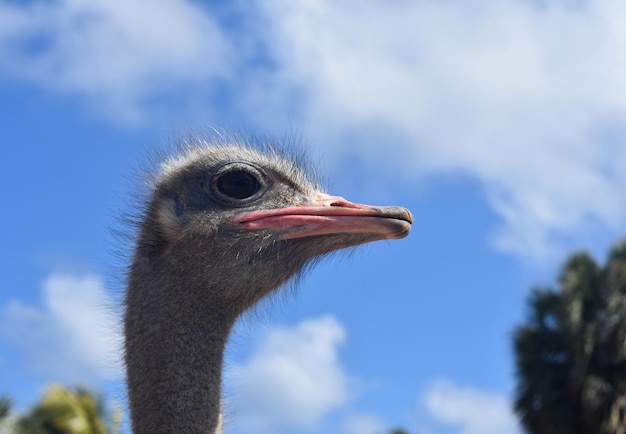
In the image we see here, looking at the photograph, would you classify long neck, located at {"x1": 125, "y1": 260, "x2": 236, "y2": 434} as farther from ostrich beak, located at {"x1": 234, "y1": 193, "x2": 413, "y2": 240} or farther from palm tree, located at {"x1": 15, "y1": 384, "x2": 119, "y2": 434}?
palm tree, located at {"x1": 15, "y1": 384, "x2": 119, "y2": 434}

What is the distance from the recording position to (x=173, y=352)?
14.0ft

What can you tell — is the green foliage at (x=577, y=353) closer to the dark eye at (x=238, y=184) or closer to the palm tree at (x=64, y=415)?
the palm tree at (x=64, y=415)

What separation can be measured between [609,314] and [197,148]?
730 inches

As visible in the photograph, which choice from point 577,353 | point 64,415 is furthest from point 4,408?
point 577,353

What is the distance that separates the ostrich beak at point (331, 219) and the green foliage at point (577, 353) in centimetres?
1678

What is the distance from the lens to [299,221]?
15.1 feet

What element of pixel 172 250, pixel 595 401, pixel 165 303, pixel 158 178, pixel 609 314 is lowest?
pixel 165 303

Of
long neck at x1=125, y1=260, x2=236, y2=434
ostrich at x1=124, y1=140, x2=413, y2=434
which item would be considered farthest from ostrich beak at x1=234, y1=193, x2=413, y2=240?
long neck at x1=125, y1=260, x2=236, y2=434

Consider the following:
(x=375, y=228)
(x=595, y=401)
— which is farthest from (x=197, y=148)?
(x=595, y=401)

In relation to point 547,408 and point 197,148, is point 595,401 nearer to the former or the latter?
point 547,408

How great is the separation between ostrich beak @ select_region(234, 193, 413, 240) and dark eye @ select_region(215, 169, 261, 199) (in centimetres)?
11

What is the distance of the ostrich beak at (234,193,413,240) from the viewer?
4.27 metres

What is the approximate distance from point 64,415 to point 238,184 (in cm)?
1950

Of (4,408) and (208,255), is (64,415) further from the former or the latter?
(208,255)
